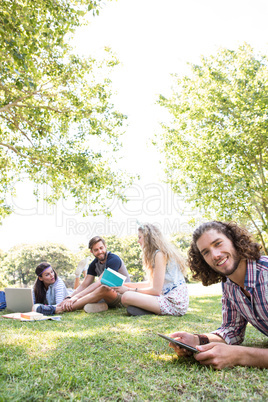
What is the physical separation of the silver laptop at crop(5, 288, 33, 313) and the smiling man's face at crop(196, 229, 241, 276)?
4.28 metres

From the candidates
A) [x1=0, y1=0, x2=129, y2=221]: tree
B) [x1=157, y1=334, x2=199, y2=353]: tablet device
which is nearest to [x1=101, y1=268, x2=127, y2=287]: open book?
[x1=157, y1=334, x2=199, y2=353]: tablet device

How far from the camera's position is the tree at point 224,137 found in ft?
40.8

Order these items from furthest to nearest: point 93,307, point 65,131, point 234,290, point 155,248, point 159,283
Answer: point 65,131 → point 93,307 → point 155,248 → point 159,283 → point 234,290

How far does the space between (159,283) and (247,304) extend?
2478 millimetres

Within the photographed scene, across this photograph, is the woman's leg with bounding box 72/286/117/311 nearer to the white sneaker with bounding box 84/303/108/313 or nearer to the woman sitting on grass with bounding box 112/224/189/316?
the white sneaker with bounding box 84/303/108/313

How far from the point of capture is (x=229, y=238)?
8.39 ft

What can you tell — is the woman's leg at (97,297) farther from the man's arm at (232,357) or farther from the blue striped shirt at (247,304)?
the man's arm at (232,357)

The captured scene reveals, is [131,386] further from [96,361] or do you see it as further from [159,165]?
[159,165]

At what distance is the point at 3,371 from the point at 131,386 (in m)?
0.87

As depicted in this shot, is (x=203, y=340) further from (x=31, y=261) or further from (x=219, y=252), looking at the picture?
(x=31, y=261)

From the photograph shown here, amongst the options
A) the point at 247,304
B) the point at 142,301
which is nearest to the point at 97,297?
the point at 142,301

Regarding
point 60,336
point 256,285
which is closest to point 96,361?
point 60,336

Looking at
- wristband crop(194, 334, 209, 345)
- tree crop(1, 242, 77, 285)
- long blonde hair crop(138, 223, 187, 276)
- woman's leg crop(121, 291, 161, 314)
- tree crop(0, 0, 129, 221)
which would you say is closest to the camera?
wristband crop(194, 334, 209, 345)

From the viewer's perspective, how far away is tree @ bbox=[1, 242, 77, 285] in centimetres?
3812
